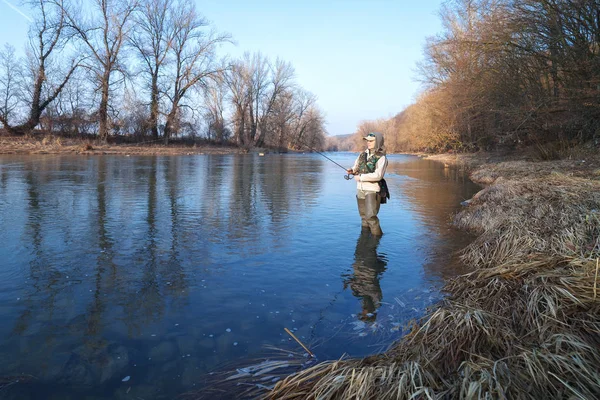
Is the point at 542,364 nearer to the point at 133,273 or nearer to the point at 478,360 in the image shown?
the point at 478,360

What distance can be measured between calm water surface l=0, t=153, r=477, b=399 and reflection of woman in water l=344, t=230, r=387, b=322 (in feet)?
0.08

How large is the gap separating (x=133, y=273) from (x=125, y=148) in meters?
34.6

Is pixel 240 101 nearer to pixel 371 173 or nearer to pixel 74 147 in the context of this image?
pixel 74 147

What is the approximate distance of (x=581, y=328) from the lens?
3.14m

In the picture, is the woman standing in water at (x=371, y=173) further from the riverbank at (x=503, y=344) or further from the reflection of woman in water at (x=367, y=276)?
the riverbank at (x=503, y=344)

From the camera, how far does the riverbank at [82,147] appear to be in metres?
30.5

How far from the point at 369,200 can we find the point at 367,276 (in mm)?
2020

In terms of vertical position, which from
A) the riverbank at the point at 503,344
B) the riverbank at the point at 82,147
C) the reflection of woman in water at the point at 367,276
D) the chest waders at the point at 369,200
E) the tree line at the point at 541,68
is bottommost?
the reflection of woman in water at the point at 367,276

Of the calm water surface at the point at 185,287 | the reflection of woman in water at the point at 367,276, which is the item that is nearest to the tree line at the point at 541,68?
the calm water surface at the point at 185,287

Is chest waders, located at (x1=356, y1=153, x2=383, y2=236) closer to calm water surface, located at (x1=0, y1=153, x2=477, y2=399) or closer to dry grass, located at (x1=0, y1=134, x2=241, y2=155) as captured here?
calm water surface, located at (x1=0, y1=153, x2=477, y2=399)

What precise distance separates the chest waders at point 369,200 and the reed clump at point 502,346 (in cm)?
250

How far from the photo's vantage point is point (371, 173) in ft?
23.8

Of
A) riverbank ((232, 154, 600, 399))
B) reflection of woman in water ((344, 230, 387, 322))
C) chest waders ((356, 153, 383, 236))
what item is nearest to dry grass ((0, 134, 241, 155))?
chest waders ((356, 153, 383, 236))

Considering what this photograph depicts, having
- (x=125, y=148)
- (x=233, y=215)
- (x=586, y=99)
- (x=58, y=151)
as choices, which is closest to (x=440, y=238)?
(x=233, y=215)
